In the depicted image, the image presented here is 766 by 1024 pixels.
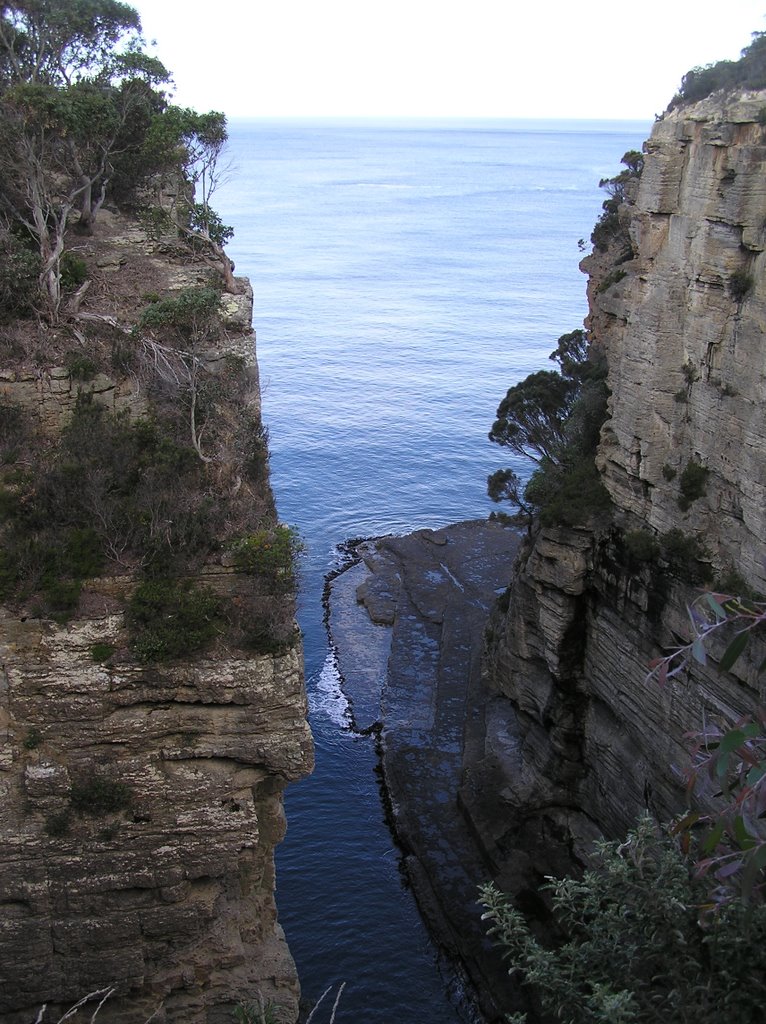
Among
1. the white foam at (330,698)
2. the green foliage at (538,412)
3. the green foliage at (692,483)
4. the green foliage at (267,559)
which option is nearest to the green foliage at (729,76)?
the green foliage at (692,483)

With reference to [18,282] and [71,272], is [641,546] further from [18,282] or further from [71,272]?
[18,282]

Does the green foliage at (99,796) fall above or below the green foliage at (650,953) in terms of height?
below

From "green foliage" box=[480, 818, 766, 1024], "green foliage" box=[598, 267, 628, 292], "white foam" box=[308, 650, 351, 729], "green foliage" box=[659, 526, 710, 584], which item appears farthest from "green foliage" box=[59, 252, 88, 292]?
"white foam" box=[308, 650, 351, 729]

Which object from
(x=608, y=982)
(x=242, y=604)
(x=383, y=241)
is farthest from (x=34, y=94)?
(x=383, y=241)

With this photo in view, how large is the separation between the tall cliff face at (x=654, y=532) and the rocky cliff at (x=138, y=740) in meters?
9.73

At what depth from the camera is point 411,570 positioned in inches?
2184

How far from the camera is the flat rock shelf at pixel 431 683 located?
105 ft

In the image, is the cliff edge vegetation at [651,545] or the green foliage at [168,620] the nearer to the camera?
the green foliage at [168,620]

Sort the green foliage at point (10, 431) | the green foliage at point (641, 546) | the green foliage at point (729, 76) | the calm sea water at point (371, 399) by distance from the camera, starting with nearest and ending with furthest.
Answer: the green foliage at point (10, 431) < the green foliage at point (729, 76) < the green foliage at point (641, 546) < the calm sea water at point (371, 399)

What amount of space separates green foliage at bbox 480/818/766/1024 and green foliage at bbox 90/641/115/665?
28.5ft

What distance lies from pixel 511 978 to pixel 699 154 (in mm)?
22624

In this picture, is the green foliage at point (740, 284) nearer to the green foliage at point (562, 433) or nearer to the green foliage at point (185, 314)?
the green foliage at point (562, 433)

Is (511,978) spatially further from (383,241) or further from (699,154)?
(383,241)

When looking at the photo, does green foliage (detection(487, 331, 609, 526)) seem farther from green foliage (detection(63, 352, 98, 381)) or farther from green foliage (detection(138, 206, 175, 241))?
green foliage (detection(63, 352, 98, 381))
